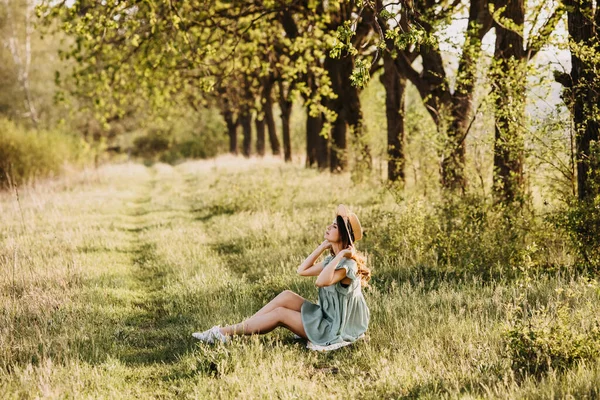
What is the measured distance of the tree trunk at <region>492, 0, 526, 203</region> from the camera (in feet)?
25.0

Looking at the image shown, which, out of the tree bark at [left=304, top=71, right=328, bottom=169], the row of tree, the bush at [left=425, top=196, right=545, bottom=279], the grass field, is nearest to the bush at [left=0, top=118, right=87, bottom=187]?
the row of tree

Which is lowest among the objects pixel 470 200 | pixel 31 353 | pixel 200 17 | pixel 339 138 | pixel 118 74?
pixel 31 353

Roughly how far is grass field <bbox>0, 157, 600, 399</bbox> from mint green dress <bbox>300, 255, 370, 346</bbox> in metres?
0.15

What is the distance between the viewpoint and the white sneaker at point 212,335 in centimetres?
525

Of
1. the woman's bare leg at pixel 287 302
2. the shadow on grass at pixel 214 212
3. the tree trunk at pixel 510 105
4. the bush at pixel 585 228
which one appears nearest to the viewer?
the woman's bare leg at pixel 287 302

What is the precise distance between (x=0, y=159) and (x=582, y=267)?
61.6 feet

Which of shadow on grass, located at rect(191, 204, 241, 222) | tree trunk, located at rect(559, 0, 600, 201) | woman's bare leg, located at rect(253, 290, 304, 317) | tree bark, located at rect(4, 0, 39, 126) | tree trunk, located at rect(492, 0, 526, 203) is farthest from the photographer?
tree bark, located at rect(4, 0, 39, 126)

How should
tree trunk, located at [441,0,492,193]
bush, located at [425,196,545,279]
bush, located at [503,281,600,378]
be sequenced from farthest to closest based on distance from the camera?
tree trunk, located at [441,0,492,193] → bush, located at [425,196,545,279] → bush, located at [503,281,600,378]

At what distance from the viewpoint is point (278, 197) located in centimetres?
1358

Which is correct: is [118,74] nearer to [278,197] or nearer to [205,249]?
[278,197]

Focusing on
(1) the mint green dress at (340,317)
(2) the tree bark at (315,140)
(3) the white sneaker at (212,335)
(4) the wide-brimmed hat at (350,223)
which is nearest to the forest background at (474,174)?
(1) the mint green dress at (340,317)

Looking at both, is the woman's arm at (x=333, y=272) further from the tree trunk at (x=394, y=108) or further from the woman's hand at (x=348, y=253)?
the tree trunk at (x=394, y=108)

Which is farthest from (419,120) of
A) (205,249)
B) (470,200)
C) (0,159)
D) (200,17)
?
(0,159)

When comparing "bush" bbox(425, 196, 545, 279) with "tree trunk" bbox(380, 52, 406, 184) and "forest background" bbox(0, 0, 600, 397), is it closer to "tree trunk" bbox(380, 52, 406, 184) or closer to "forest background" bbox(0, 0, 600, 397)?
"forest background" bbox(0, 0, 600, 397)
